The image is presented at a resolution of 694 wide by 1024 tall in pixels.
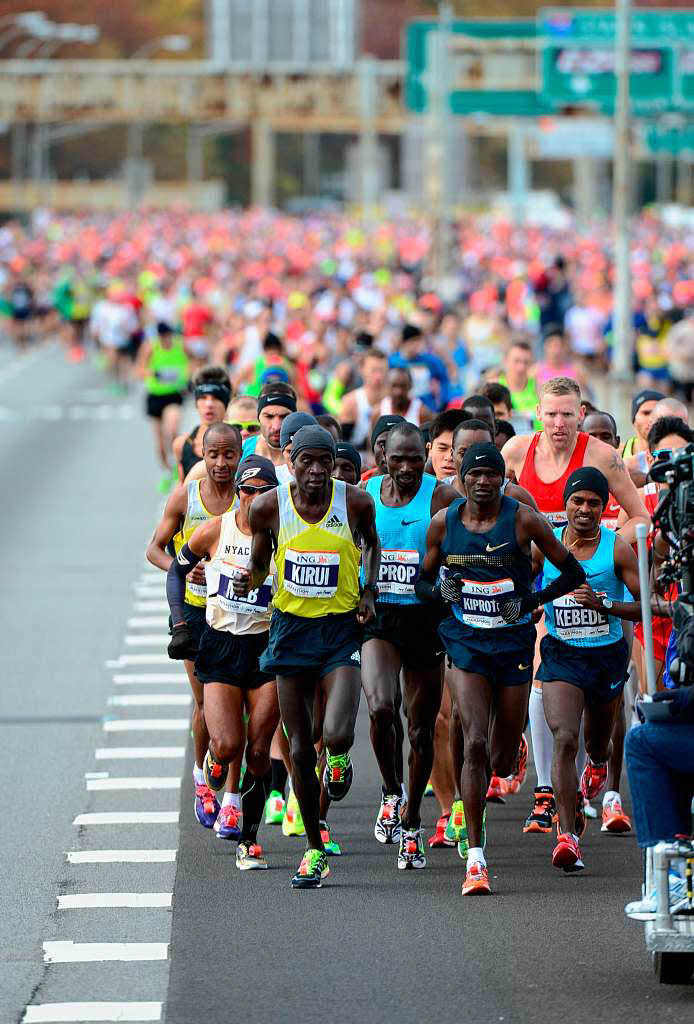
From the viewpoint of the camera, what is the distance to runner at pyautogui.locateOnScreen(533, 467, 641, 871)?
9.50m

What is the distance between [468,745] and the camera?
912cm

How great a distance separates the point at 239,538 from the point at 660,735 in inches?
100

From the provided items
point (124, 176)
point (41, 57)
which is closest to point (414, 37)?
point (41, 57)

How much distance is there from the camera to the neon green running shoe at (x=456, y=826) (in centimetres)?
991

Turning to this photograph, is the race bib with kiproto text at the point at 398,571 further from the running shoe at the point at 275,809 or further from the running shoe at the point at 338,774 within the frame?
the running shoe at the point at 275,809

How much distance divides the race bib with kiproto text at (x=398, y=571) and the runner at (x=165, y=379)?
14.1 metres

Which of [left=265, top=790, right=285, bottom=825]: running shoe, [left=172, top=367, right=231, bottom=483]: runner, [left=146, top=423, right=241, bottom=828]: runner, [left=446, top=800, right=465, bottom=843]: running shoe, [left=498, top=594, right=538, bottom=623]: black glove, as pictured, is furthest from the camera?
[left=172, top=367, right=231, bottom=483]: runner

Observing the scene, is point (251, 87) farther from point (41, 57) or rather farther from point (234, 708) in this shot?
point (234, 708)

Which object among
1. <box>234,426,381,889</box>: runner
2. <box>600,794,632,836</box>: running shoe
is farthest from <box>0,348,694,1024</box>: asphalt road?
<box>234,426,381,889</box>: runner

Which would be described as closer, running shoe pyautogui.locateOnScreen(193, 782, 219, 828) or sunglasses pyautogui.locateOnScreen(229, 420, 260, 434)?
running shoe pyautogui.locateOnScreen(193, 782, 219, 828)

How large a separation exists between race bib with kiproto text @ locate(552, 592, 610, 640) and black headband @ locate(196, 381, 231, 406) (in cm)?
441

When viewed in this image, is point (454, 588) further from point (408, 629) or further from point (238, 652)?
point (238, 652)

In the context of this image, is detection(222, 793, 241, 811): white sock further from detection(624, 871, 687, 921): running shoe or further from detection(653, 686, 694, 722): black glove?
detection(653, 686, 694, 722): black glove

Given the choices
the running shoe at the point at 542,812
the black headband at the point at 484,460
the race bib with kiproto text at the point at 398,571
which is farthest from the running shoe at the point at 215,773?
the black headband at the point at 484,460
